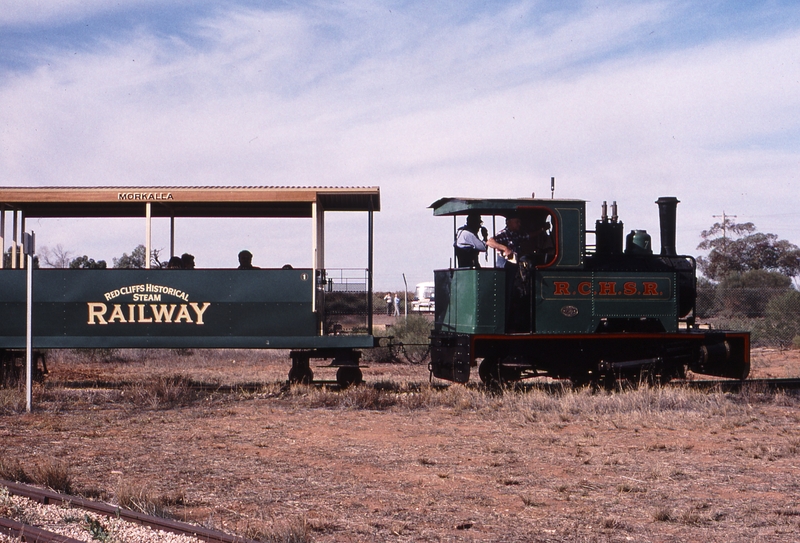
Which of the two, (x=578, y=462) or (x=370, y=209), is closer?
(x=578, y=462)

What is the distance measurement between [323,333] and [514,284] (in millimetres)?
2855

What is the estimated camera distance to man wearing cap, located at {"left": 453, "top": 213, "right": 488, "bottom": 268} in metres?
11.3

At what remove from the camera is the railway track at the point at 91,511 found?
14.6ft

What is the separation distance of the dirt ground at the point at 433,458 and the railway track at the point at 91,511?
0.24 metres

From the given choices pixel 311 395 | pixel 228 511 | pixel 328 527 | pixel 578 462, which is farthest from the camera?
pixel 311 395

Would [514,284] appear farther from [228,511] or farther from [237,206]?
[228,511]

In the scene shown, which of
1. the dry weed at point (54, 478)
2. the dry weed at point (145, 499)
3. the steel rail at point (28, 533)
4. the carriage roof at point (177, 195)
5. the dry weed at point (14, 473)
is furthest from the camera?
the carriage roof at point (177, 195)

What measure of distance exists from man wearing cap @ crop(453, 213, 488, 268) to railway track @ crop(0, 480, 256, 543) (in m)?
6.90

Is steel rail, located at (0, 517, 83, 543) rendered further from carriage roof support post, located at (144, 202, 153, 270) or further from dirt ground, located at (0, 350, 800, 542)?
carriage roof support post, located at (144, 202, 153, 270)

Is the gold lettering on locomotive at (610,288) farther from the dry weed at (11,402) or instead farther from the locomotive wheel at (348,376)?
the dry weed at (11,402)

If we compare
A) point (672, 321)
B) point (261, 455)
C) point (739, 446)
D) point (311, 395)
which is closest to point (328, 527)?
point (261, 455)

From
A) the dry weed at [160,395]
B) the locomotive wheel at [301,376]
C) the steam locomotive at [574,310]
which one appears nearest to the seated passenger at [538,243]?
the steam locomotive at [574,310]

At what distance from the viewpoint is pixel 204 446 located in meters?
7.93

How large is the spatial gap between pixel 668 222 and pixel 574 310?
Result: 2157mm
